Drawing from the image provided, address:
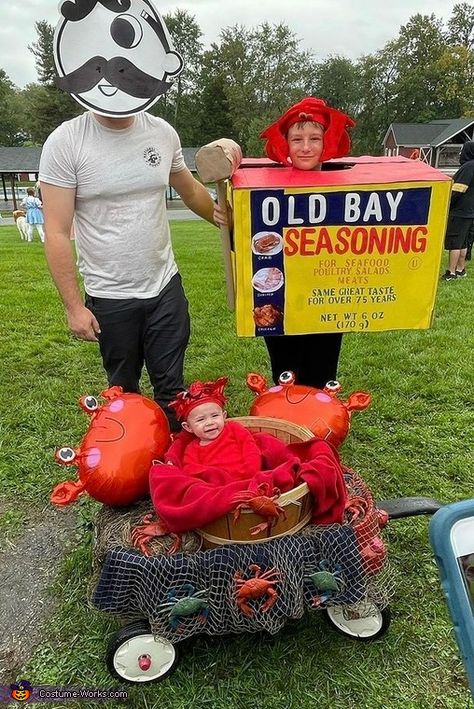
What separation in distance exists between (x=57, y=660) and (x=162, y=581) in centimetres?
56

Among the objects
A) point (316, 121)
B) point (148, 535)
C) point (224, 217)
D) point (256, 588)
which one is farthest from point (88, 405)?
point (316, 121)

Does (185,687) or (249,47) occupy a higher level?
(249,47)

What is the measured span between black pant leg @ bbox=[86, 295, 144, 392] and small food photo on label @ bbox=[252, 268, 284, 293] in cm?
55

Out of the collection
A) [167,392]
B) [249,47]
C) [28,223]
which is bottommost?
[28,223]

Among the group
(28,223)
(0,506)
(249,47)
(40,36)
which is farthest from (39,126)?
(0,506)

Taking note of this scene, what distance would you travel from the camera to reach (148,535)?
1.97 metres

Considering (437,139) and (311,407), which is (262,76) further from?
(311,407)

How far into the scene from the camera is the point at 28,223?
1407 centimetres

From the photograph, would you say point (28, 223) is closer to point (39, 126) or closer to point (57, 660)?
point (57, 660)

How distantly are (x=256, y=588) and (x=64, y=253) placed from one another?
1398 mm

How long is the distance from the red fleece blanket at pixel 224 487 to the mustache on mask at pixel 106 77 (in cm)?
136

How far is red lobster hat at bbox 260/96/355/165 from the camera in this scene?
2168 mm

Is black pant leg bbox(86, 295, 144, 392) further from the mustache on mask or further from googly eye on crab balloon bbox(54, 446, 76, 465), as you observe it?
the mustache on mask

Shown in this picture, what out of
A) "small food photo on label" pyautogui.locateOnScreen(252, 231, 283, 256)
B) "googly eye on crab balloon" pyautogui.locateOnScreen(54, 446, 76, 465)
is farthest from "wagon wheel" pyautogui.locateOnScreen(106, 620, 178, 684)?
"small food photo on label" pyautogui.locateOnScreen(252, 231, 283, 256)
